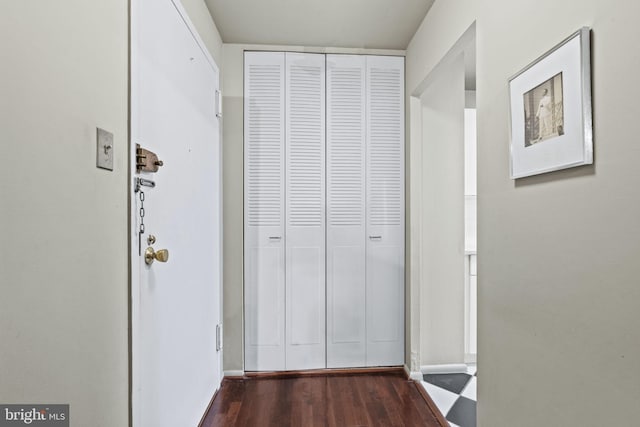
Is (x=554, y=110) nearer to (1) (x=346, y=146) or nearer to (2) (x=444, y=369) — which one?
(1) (x=346, y=146)

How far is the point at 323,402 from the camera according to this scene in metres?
2.13

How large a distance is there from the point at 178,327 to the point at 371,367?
1.58 m

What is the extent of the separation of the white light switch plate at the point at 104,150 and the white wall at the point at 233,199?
4.74ft

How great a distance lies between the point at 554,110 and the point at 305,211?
1.75m

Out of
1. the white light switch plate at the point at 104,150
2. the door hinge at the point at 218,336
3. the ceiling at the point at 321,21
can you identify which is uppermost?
the ceiling at the point at 321,21

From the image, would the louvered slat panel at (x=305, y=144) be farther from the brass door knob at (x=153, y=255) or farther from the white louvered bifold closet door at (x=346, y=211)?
the brass door knob at (x=153, y=255)

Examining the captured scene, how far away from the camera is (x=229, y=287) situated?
245 cm

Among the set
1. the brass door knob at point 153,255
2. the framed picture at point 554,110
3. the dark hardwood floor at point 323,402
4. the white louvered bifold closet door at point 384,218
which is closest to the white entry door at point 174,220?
the brass door knob at point 153,255

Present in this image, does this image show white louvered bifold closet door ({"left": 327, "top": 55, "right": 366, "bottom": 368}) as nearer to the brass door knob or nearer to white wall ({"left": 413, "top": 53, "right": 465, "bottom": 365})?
white wall ({"left": 413, "top": 53, "right": 465, "bottom": 365})

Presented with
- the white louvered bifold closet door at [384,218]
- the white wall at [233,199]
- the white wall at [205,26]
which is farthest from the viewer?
the white louvered bifold closet door at [384,218]

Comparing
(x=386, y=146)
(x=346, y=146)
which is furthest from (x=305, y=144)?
(x=386, y=146)

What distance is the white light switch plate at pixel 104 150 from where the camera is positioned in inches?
37.5

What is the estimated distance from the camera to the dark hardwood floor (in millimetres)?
1947

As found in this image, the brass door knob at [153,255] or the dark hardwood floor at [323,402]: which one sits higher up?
the brass door knob at [153,255]
